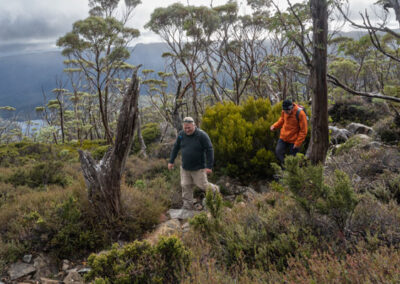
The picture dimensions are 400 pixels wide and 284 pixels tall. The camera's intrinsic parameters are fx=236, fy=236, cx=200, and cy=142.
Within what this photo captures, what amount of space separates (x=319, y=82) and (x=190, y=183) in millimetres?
3017

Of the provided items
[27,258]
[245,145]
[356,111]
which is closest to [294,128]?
[245,145]

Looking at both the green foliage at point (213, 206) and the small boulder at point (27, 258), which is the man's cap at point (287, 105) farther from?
the small boulder at point (27, 258)

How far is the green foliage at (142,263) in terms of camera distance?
225 cm

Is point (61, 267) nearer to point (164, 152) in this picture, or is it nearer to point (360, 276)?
point (360, 276)

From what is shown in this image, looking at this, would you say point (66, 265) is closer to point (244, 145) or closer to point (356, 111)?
point (244, 145)

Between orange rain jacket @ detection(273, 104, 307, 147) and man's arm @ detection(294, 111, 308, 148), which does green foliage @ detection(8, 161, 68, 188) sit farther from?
man's arm @ detection(294, 111, 308, 148)

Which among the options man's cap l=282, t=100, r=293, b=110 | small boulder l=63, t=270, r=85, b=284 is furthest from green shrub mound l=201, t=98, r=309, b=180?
small boulder l=63, t=270, r=85, b=284

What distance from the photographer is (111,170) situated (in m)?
3.79

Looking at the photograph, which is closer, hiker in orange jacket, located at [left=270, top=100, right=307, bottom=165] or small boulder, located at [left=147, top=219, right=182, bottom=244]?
small boulder, located at [left=147, top=219, right=182, bottom=244]

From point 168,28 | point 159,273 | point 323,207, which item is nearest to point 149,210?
point 159,273

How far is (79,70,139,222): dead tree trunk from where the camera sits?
358 cm

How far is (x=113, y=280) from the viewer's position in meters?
2.25

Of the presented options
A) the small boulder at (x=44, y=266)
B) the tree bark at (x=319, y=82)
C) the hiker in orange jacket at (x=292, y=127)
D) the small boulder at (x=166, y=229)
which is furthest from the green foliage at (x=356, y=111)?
the small boulder at (x=44, y=266)

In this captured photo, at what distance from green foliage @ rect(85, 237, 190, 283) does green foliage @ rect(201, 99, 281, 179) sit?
3843mm
